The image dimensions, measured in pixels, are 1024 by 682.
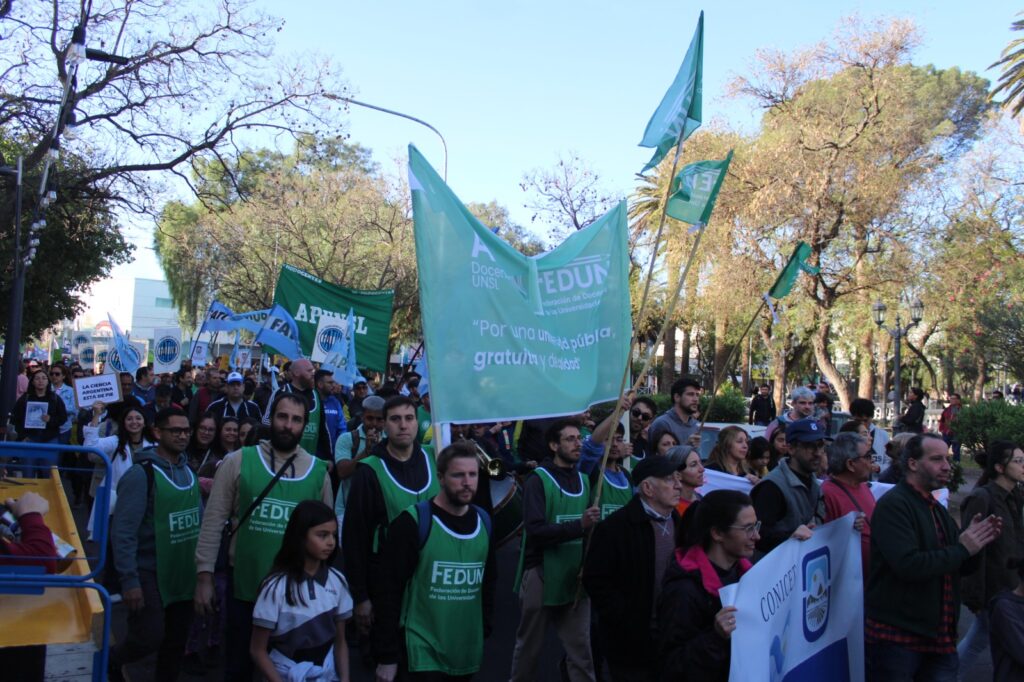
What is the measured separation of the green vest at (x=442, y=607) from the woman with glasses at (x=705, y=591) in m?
0.92

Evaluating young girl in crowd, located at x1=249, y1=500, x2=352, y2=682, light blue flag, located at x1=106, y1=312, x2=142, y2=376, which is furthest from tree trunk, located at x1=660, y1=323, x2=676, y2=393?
young girl in crowd, located at x1=249, y1=500, x2=352, y2=682

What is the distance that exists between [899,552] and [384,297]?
8943mm

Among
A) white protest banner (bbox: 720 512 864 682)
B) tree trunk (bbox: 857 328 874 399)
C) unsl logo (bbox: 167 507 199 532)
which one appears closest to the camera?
white protest banner (bbox: 720 512 864 682)

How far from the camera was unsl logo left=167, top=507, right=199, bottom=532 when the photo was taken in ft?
17.1

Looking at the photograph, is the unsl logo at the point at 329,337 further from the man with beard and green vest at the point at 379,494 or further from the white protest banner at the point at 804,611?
the white protest banner at the point at 804,611

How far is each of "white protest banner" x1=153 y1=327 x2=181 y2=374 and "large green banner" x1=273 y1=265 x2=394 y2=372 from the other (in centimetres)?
357

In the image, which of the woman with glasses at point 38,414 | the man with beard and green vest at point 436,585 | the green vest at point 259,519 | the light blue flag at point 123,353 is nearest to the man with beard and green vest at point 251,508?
the green vest at point 259,519

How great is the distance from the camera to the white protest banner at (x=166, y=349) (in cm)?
1431

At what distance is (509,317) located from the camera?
5.39 meters

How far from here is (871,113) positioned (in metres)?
25.3

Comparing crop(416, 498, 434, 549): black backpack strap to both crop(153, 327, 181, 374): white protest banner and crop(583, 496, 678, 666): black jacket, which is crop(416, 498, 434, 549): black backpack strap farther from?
crop(153, 327, 181, 374): white protest banner

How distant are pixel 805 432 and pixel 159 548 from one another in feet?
12.1

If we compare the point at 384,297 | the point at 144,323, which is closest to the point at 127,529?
the point at 384,297

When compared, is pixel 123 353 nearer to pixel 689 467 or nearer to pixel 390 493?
pixel 390 493
